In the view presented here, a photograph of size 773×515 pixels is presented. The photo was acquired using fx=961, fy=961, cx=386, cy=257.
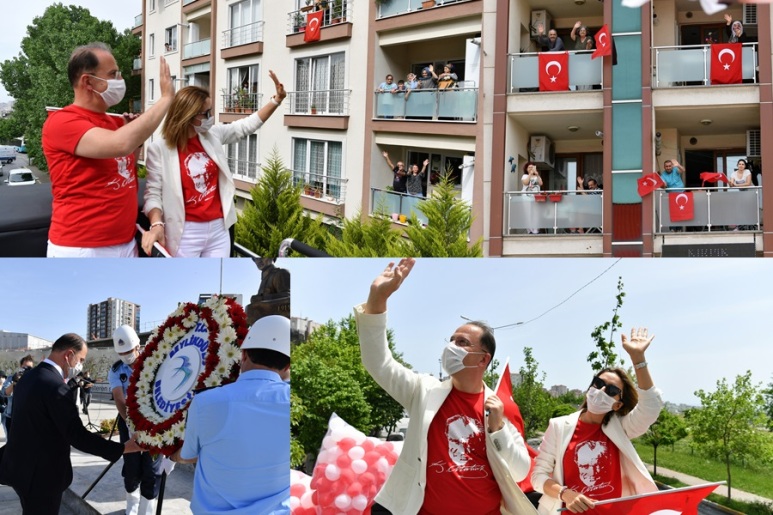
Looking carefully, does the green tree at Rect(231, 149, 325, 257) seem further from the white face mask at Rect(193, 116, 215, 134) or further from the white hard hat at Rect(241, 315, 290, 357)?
the white hard hat at Rect(241, 315, 290, 357)

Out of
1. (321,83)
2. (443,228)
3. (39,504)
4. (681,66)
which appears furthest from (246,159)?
(39,504)

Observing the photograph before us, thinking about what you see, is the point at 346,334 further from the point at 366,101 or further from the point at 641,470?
the point at 366,101

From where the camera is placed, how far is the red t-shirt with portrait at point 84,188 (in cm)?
412

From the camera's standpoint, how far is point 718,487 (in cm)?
342

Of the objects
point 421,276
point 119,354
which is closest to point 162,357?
point 119,354

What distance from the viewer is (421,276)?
11.9 ft

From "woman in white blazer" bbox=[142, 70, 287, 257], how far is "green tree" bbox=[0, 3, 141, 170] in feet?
13.2

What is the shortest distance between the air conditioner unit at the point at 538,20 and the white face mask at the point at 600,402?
7.47 m

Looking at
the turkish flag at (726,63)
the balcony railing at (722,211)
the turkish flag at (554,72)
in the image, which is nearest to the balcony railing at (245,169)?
the turkish flag at (554,72)

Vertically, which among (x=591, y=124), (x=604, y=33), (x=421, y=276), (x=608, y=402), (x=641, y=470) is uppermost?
(x=604, y=33)

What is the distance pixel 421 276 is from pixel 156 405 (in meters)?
1.12

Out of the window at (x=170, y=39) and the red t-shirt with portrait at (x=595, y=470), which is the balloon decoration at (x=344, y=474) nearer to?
the red t-shirt with portrait at (x=595, y=470)

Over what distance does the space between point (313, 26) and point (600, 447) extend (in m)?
6.65

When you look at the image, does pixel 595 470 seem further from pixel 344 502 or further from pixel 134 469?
pixel 134 469
